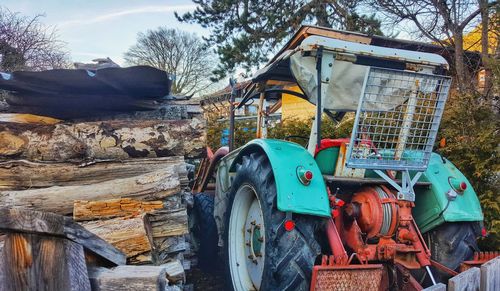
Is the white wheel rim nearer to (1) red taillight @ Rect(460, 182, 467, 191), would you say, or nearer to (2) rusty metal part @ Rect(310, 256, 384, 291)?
(2) rusty metal part @ Rect(310, 256, 384, 291)

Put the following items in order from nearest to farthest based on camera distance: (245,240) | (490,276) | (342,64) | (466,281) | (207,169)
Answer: (466,281)
(490,276)
(342,64)
(245,240)
(207,169)

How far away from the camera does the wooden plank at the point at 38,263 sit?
143 cm

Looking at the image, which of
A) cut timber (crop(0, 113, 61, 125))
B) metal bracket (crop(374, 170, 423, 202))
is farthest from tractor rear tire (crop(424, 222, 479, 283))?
cut timber (crop(0, 113, 61, 125))

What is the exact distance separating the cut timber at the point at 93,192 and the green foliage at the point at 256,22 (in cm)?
1086

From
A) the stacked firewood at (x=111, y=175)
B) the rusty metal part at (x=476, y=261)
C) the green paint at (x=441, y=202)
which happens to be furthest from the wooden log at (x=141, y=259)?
the rusty metal part at (x=476, y=261)

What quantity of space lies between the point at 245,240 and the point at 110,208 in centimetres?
134

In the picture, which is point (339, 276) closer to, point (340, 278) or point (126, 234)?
point (340, 278)

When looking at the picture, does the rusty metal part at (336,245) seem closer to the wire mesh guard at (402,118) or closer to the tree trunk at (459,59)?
the wire mesh guard at (402,118)

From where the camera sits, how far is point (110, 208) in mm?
2947

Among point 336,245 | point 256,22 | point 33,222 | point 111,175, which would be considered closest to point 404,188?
point 336,245

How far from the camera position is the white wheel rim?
353 cm

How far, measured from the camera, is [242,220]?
380cm

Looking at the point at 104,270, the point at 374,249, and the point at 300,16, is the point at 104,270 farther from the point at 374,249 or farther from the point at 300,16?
the point at 300,16

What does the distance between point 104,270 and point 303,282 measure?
1477 mm
